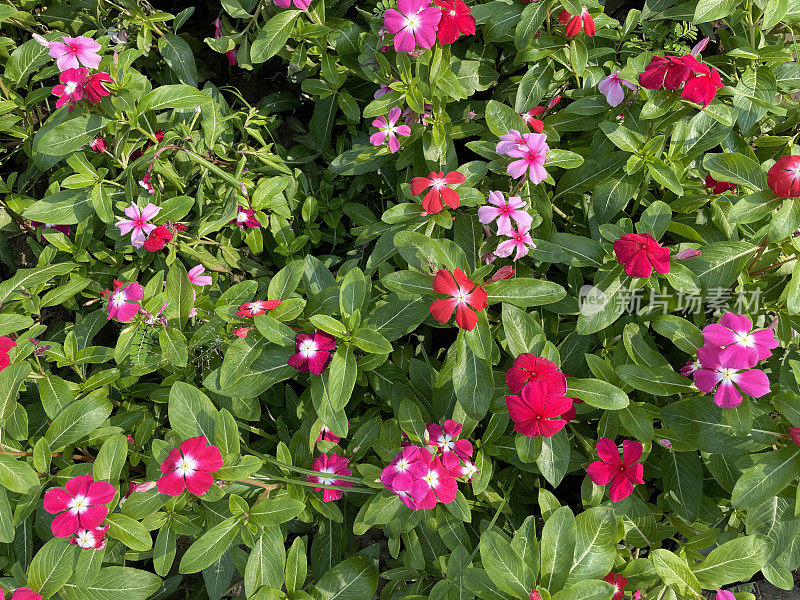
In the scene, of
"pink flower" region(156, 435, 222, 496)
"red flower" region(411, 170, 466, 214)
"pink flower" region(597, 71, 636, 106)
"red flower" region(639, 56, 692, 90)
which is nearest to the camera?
"pink flower" region(156, 435, 222, 496)

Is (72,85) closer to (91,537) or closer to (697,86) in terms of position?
(91,537)

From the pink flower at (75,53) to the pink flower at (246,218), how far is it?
64 cm

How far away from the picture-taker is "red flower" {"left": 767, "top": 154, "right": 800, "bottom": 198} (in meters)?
1.30

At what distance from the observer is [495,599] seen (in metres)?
1.33

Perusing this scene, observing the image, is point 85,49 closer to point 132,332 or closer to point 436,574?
point 132,332

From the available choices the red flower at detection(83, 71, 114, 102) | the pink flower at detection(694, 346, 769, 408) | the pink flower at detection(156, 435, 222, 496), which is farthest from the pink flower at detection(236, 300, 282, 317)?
the pink flower at detection(694, 346, 769, 408)

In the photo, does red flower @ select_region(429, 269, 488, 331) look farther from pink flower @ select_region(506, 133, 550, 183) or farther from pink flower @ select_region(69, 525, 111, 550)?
pink flower @ select_region(69, 525, 111, 550)

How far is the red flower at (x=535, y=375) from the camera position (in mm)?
1280

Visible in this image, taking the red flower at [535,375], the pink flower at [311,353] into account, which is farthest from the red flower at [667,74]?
the pink flower at [311,353]

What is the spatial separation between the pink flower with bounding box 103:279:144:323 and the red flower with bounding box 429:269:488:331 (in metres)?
1.01

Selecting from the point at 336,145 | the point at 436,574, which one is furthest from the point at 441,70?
the point at 436,574

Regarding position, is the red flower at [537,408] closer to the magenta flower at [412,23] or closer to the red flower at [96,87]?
the magenta flower at [412,23]

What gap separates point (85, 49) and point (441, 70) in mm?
1158

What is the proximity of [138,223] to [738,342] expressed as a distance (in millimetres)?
1786
